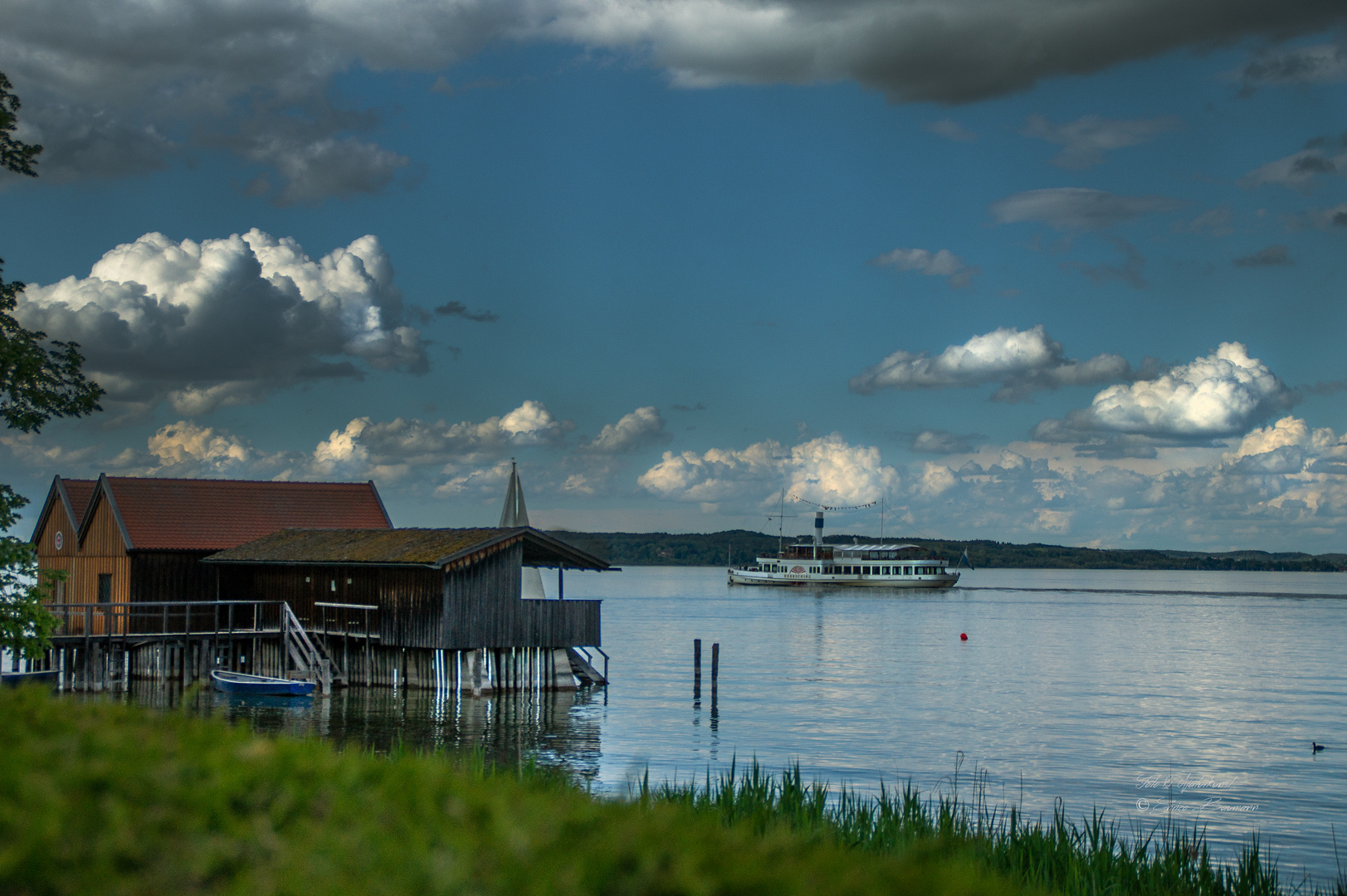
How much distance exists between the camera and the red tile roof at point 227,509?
48969 mm

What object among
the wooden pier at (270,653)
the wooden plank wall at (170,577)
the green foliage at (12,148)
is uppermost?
the green foliage at (12,148)

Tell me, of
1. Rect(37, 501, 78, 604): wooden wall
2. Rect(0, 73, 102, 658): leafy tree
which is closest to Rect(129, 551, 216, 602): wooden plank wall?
Rect(37, 501, 78, 604): wooden wall

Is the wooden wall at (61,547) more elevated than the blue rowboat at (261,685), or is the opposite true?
the wooden wall at (61,547)

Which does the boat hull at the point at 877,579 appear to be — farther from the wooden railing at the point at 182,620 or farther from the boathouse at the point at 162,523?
the wooden railing at the point at 182,620

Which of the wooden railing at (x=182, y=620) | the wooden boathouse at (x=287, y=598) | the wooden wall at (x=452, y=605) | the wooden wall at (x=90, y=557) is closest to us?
the wooden wall at (x=452, y=605)

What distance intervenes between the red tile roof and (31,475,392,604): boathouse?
0.13 ft

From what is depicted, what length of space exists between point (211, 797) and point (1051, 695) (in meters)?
52.6

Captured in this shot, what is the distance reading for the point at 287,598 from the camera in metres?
46.8

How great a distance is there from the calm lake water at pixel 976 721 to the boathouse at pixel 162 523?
6.19 m

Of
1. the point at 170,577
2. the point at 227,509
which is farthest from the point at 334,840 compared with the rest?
the point at 227,509

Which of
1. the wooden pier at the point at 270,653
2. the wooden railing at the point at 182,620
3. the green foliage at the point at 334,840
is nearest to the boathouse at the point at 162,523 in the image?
the wooden railing at the point at 182,620

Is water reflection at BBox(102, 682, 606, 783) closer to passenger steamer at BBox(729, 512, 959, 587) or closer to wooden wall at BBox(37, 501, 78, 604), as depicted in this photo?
wooden wall at BBox(37, 501, 78, 604)

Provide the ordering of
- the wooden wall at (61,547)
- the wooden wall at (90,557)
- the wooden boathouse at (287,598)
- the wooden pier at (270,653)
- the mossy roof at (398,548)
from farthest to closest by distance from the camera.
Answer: the wooden wall at (61,547), the wooden wall at (90,557), the wooden pier at (270,653), the wooden boathouse at (287,598), the mossy roof at (398,548)

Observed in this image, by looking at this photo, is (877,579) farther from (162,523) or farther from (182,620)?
(182,620)
